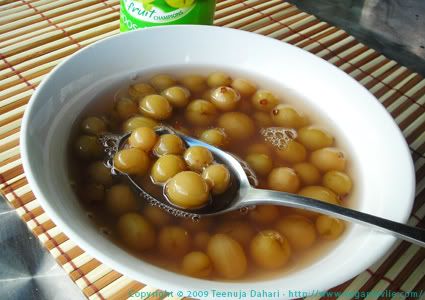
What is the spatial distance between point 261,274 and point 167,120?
1.14 feet

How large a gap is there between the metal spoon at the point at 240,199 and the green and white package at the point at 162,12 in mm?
230

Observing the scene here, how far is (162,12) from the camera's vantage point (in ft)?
2.84

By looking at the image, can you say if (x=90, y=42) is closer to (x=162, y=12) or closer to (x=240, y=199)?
(x=162, y=12)

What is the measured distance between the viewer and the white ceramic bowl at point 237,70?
496mm

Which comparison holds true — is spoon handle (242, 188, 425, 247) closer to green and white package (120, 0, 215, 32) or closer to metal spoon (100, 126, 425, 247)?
metal spoon (100, 126, 425, 247)

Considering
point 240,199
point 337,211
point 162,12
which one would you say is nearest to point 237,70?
point 162,12

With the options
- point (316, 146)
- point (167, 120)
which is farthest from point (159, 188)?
point (316, 146)

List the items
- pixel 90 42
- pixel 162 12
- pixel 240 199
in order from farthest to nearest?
pixel 90 42, pixel 162 12, pixel 240 199

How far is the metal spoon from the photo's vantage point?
0.53m

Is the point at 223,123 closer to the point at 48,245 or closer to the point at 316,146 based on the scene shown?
the point at 316,146

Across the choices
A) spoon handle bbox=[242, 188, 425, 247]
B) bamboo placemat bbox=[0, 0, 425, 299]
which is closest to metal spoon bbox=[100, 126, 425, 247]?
spoon handle bbox=[242, 188, 425, 247]

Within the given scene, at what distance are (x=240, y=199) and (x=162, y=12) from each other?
411mm

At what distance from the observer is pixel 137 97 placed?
2.79ft

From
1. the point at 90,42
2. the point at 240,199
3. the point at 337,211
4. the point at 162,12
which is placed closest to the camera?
the point at 337,211
